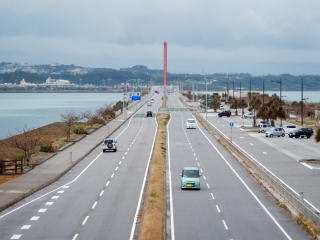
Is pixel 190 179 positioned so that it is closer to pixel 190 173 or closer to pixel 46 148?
pixel 190 173

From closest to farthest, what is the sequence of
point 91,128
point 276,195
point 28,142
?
point 276,195 < point 28,142 < point 91,128

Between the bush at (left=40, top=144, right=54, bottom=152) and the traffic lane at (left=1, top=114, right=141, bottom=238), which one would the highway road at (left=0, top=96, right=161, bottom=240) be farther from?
the bush at (left=40, top=144, right=54, bottom=152)

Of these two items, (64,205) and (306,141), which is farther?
(306,141)

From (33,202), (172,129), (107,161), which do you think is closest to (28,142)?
(107,161)

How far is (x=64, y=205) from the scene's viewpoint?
84.5 feet

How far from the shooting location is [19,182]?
32.2m

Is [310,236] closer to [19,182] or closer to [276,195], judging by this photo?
[276,195]

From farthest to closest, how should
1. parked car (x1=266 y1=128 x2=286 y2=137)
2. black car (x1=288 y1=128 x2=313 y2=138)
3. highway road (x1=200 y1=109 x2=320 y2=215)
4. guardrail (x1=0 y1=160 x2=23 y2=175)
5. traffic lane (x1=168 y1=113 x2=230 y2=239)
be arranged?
parked car (x1=266 y1=128 x2=286 y2=137), black car (x1=288 y1=128 x2=313 y2=138), guardrail (x1=0 y1=160 x2=23 y2=175), highway road (x1=200 y1=109 x2=320 y2=215), traffic lane (x1=168 y1=113 x2=230 y2=239)

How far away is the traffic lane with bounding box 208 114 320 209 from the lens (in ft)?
98.3

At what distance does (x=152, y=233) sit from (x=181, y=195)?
9182 mm

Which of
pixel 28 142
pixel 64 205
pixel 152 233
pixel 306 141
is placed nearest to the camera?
pixel 152 233

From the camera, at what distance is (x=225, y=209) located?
81.8 ft

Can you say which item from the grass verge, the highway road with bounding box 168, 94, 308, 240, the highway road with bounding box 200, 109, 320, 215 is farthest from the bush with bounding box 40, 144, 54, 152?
the highway road with bounding box 200, 109, 320, 215

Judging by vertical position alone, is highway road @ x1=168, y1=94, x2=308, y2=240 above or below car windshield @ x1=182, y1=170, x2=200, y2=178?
below
